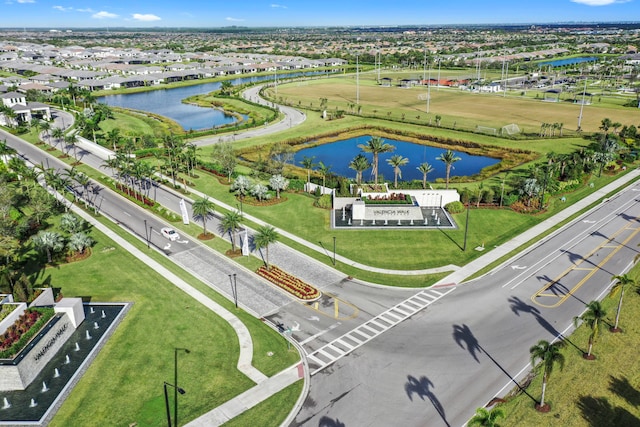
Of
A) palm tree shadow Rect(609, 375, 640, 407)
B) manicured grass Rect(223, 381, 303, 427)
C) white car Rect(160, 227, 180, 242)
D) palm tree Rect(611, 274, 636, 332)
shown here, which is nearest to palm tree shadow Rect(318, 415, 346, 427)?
manicured grass Rect(223, 381, 303, 427)

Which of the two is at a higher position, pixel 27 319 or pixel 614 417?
pixel 27 319

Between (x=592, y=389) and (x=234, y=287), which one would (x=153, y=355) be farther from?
(x=592, y=389)

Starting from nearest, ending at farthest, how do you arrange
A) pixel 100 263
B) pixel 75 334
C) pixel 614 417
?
pixel 614 417
pixel 75 334
pixel 100 263

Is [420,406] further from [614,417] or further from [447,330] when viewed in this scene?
[614,417]

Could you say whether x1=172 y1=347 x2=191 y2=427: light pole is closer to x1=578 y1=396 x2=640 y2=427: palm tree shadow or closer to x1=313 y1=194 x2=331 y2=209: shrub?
x1=578 y1=396 x2=640 y2=427: palm tree shadow

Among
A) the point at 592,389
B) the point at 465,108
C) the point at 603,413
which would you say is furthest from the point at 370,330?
the point at 465,108

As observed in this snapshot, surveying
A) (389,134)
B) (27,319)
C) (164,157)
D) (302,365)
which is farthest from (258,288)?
(389,134)
